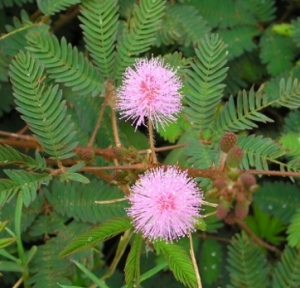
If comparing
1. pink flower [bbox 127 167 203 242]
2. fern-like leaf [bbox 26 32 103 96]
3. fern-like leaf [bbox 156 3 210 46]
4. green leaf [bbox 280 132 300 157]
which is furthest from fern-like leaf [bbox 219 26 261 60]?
pink flower [bbox 127 167 203 242]

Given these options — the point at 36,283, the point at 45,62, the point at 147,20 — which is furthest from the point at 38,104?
the point at 36,283

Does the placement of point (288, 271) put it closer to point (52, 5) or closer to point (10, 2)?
point (52, 5)

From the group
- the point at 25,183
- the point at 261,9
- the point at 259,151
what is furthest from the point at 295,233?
the point at 261,9

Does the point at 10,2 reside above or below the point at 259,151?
above

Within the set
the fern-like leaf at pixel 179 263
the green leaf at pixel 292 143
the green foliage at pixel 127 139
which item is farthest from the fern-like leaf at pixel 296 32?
the fern-like leaf at pixel 179 263

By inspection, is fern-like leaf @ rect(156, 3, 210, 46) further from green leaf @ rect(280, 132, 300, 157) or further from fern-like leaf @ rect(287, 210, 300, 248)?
fern-like leaf @ rect(287, 210, 300, 248)
